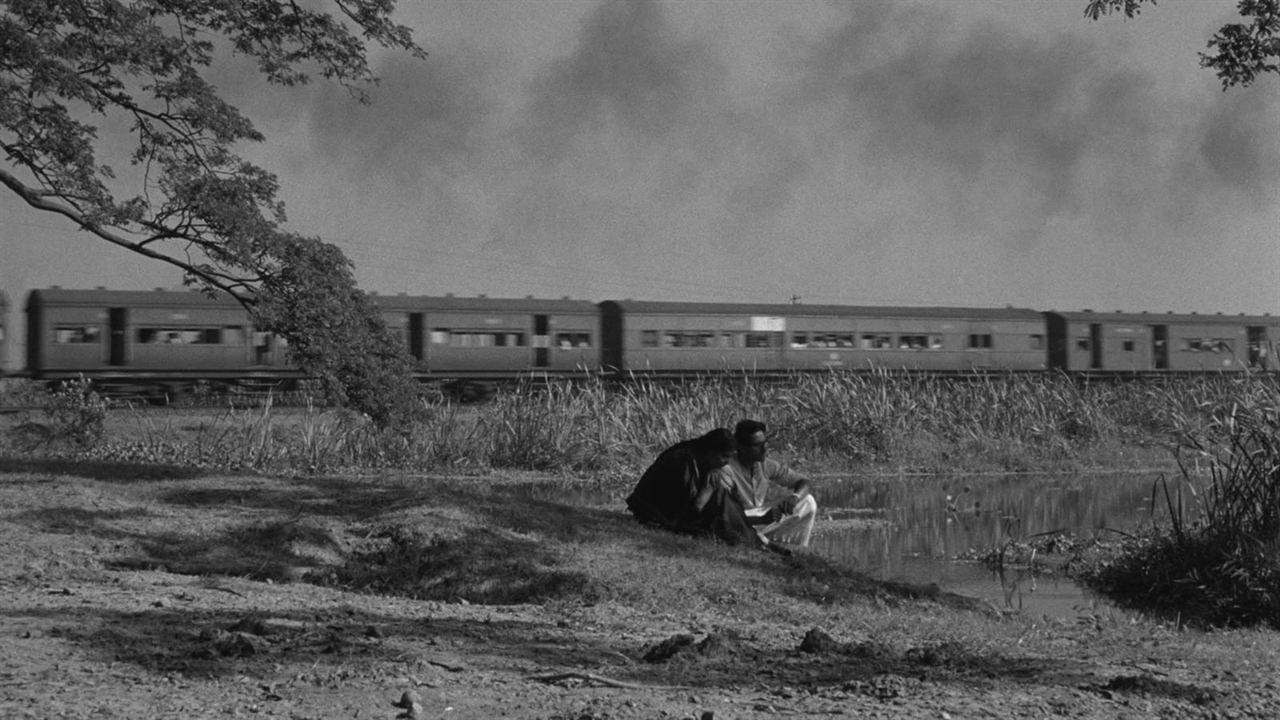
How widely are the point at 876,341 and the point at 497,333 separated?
39.0ft

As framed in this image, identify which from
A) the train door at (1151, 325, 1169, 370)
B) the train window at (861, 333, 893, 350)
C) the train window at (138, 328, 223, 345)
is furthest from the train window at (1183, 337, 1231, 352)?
the train window at (138, 328, 223, 345)

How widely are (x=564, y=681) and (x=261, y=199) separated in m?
8.26

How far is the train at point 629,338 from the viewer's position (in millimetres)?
33125

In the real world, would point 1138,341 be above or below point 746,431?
above

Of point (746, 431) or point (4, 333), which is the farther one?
point (4, 333)

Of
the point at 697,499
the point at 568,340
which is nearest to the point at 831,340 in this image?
the point at 568,340

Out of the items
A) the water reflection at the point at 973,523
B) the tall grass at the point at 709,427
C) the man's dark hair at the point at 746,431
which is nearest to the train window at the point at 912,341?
the tall grass at the point at 709,427

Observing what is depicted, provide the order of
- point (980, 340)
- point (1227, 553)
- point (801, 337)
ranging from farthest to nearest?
point (980, 340) → point (801, 337) → point (1227, 553)

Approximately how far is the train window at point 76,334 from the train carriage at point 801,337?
13472 mm

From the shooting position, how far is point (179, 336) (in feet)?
110

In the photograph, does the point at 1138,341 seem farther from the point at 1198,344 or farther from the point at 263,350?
the point at 263,350

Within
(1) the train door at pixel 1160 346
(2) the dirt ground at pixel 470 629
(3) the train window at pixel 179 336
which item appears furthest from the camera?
(1) the train door at pixel 1160 346

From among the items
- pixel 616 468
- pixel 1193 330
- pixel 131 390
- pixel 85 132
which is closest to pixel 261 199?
pixel 85 132

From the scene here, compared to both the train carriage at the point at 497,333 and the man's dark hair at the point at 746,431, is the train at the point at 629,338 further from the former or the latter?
the man's dark hair at the point at 746,431
